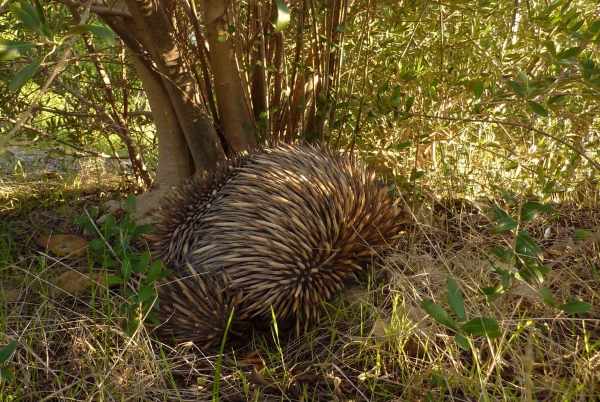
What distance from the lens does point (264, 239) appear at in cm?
224

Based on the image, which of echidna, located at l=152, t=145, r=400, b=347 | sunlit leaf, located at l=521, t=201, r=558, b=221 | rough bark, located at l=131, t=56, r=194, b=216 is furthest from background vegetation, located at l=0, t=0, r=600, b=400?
rough bark, located at l=131, t=56, r=194, b=216

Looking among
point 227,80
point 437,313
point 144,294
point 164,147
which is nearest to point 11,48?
point 144,294

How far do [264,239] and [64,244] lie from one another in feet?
4.14

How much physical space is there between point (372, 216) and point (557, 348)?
1.07 meters

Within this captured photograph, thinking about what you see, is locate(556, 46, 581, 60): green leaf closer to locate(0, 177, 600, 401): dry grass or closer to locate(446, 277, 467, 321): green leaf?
locate(0, 177, 600, 401): dry grass

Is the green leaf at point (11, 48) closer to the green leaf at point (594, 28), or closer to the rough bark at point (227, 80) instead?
the green leaf at point (594, 28)

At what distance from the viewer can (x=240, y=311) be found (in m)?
2.17

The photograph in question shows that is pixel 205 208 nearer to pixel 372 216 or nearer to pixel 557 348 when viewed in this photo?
pixel 372 216

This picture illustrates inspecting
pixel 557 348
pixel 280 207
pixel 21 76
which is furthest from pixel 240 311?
pixel 21 76

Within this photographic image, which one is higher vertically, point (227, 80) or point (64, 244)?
point (227, 80)

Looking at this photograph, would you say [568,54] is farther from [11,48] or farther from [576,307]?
[11,48]

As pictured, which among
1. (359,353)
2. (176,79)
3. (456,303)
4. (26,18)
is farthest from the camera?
(176,79)

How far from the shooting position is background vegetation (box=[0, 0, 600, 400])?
63.3 inches

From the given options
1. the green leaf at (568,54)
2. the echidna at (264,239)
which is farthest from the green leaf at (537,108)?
the echidna at (264,239)
